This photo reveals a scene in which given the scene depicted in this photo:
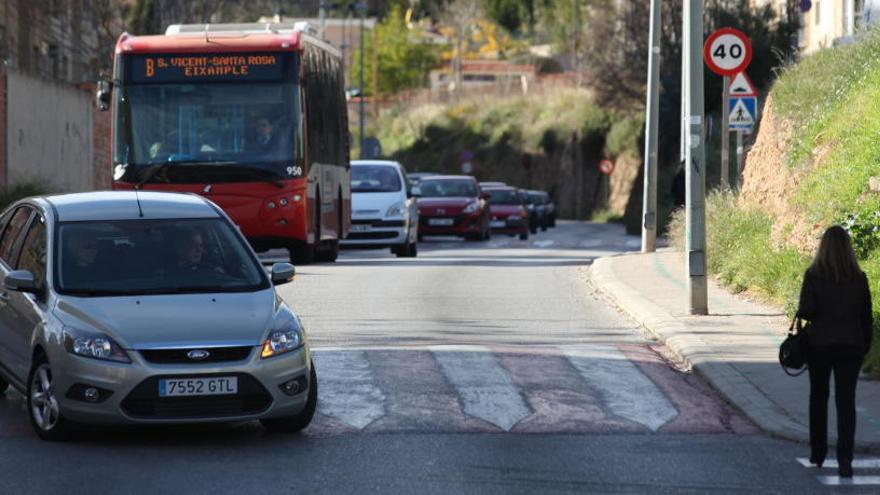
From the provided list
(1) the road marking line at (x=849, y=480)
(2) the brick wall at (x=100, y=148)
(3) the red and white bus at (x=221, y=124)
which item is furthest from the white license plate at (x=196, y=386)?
(2) the brick wall at (x=100, y=148)

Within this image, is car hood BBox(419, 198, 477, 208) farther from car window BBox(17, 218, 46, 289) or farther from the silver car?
car window BBox(17, 218, 46, 289)

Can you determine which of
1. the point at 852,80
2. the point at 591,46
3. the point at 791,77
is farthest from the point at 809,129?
the point at 591,46

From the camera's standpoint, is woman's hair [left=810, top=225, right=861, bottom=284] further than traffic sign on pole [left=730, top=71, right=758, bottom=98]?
No

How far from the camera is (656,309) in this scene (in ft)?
61.2

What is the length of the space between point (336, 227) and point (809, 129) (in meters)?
9.90

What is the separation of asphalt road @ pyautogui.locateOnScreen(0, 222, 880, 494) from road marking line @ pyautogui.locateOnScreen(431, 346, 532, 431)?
0.02 metres

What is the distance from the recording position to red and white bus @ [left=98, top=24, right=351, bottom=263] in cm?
2588

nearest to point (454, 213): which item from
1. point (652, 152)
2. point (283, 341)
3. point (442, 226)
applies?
point (442, 226)

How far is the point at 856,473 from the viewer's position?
9.95 meters

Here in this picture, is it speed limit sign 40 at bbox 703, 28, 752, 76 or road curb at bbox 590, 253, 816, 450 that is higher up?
speed limit sign 40 at bbox 703, 28, 752, 76

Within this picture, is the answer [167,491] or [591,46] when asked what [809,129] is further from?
[591,46]

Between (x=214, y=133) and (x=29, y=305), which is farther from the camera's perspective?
(x=214, y=133)

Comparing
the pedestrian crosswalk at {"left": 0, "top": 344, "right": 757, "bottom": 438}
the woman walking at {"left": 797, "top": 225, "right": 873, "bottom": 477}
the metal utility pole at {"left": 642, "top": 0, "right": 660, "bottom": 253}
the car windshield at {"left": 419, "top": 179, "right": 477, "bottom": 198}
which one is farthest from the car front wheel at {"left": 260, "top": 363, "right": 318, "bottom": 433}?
the car windshield at {"left": 419, "top": 179, "right": 477, "bottom": 198}

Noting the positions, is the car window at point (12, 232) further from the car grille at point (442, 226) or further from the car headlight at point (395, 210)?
the car grille at point (442, 226)
